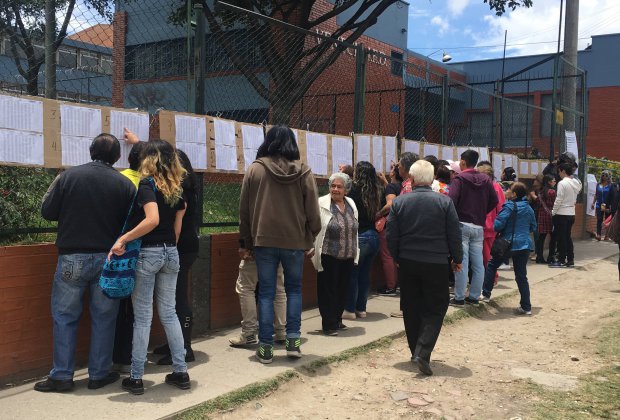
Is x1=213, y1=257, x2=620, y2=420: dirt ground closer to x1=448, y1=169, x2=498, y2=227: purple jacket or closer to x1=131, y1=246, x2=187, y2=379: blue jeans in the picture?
x1=131, y1=246, x2=187, y2=379: blue jeans

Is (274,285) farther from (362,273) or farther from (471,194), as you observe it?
(471,194)

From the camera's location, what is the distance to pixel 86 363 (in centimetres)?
468

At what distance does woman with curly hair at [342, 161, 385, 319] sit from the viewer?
633 centimetres

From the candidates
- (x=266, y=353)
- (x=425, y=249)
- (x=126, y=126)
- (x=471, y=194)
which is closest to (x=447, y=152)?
(x=471, y=194)

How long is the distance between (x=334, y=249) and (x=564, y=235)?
6.75m

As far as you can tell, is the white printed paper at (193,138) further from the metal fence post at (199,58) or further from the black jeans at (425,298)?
the black jeans at (425,298)

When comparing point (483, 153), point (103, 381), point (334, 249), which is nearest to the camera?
point (103, 381)

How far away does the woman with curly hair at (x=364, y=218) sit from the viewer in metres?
6.33

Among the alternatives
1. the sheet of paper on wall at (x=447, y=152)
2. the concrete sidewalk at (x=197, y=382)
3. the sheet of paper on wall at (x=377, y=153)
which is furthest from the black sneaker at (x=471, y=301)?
the sheet of paper on wall at (x=447, y=152)

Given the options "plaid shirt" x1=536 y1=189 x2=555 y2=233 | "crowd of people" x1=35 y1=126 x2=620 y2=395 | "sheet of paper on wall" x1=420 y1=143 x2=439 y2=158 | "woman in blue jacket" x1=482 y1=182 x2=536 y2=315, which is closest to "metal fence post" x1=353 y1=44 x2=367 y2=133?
"crowd of people" x1=35 y1=126 x2=620 y2=395

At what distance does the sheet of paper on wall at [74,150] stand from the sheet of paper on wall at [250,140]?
1659 millimetres

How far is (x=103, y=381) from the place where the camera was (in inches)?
165

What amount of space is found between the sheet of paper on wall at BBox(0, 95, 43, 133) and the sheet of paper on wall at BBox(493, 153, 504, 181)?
29.7ft

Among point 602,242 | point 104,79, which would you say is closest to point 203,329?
point 104,79
